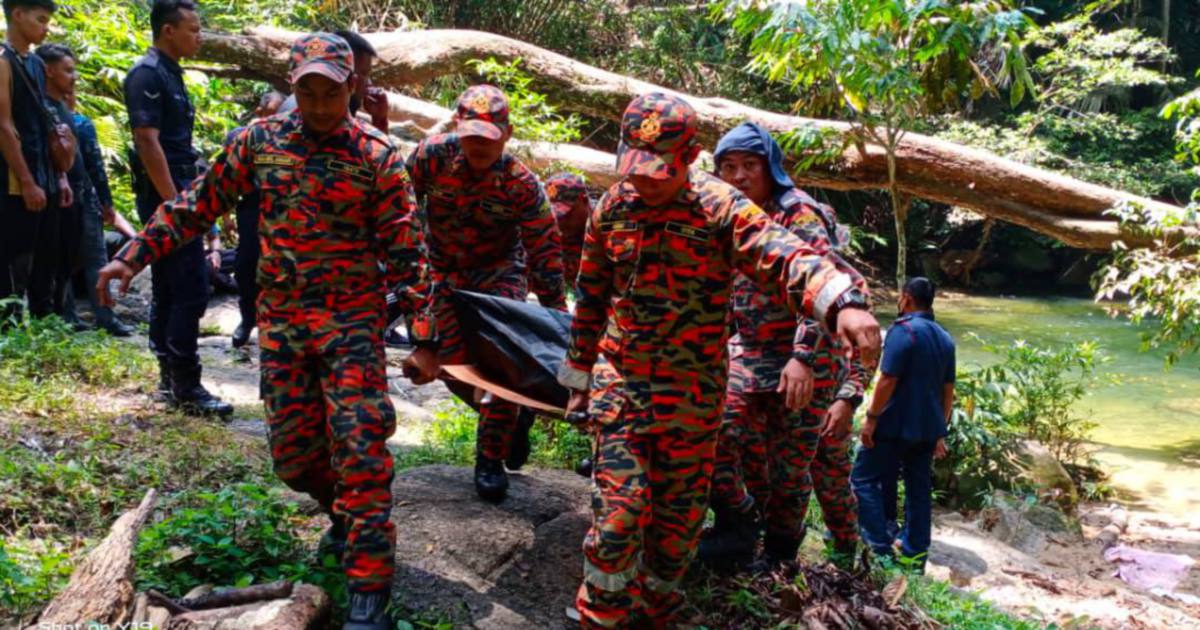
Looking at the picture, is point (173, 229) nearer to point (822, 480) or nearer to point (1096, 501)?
point (822, 480)

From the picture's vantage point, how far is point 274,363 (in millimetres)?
3277

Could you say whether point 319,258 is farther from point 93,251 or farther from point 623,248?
point 93,251

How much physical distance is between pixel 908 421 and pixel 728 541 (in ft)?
6.39

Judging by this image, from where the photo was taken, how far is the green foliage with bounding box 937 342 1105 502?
7.90 m

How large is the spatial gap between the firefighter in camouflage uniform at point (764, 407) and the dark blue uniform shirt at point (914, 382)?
55.0 inches

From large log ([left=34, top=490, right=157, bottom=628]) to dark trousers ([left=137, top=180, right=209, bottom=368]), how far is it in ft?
7.11

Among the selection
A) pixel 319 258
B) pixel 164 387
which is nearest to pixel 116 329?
pixel 164 387

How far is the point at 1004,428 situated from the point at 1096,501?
5.49 ft

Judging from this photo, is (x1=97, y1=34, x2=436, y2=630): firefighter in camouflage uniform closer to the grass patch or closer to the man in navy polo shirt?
the grass patch

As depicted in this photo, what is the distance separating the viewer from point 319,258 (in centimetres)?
326

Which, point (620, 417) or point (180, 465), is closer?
point (620, 417)

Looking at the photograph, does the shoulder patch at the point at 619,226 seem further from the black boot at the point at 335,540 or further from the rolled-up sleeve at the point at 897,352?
the rolled-up sleeve at the point at 897,352

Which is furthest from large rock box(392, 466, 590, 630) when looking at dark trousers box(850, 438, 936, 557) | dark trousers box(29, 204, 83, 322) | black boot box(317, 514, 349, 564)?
dark trousers box(29, 204, 83, 322)

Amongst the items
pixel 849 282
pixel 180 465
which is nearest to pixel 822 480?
pixel 849 282
